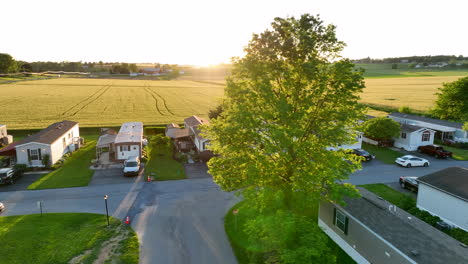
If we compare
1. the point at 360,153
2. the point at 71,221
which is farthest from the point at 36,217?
the point at 360,153

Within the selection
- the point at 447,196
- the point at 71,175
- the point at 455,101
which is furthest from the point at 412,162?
the point at 71,175

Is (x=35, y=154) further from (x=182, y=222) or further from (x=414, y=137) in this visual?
(x=414, y=137)

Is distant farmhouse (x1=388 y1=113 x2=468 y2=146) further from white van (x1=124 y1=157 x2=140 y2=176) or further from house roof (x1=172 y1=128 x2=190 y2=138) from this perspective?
white van (x1=124 y1=157 x2=140 y2=176)

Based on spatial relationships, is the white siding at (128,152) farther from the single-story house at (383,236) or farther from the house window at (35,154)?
the single-story house at (383,236)

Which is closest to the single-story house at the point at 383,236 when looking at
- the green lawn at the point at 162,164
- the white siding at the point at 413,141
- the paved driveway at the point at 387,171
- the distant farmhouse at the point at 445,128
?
the paved driveway at the point at 387,171

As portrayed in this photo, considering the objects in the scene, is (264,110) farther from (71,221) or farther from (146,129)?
(146,129)

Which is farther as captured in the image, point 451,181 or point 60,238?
point 451,181
